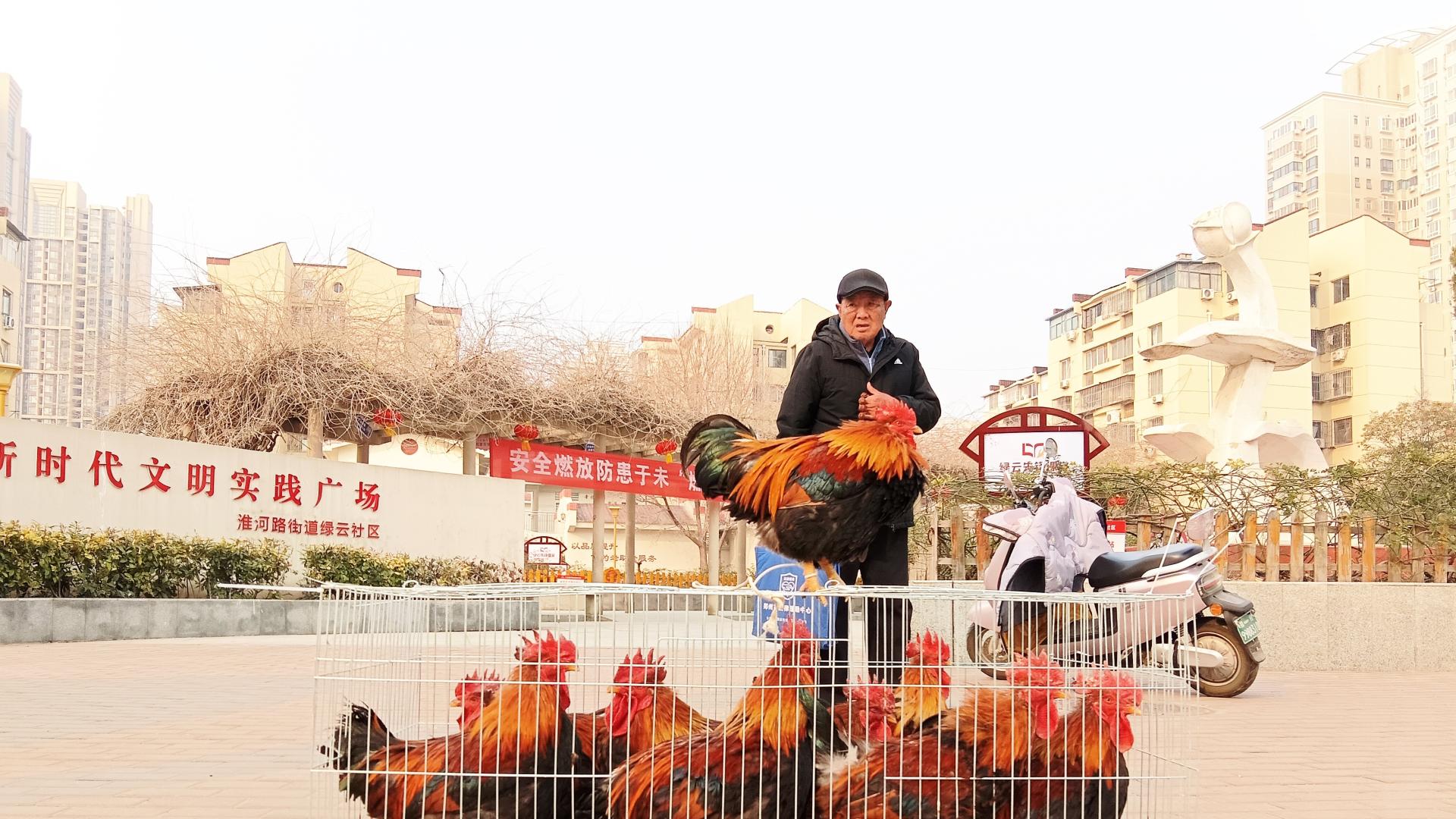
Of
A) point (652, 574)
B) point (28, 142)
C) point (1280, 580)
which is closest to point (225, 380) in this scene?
point (1280, 580)

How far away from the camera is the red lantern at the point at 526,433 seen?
51.0ft

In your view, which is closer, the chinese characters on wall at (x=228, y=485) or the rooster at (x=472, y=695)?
the rooster at (x=472, y=695)

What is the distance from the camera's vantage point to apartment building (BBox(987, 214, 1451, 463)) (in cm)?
5550

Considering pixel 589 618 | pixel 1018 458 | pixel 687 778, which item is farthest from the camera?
pixel 1018 458

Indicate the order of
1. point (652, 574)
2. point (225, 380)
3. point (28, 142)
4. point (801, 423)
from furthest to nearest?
point (28, 142)
point (652, 574)
point (225, 380)
point (801, 423)

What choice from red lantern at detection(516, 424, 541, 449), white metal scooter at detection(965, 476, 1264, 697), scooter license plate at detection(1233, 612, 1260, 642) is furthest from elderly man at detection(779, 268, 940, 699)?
red lantern at detection(516, 424, 541, 449)

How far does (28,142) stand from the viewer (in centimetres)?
9338

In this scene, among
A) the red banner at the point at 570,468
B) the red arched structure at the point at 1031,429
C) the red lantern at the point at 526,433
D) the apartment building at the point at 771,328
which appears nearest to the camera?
the red arched structure at the point at 1031,429

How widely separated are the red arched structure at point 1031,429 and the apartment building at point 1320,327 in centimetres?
4552

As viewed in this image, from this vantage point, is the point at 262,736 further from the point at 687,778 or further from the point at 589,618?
the point at 687,778

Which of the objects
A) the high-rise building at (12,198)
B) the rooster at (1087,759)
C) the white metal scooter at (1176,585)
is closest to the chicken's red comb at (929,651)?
the rooster at (1087,759)

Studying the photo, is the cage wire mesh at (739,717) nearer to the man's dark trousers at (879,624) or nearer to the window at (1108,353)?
the man's dark trousers at (879,624)

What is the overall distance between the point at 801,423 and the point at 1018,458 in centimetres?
631

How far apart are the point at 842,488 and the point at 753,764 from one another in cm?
94
